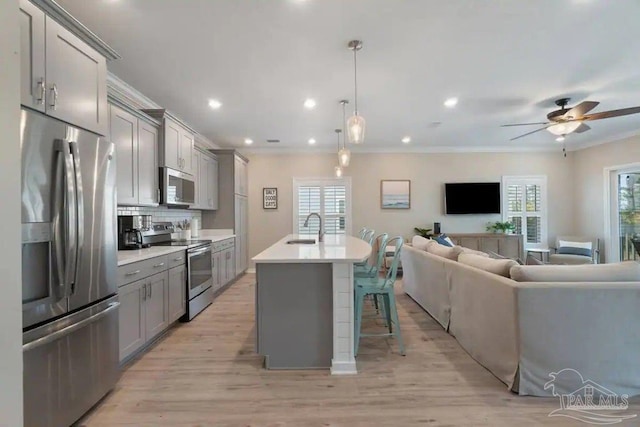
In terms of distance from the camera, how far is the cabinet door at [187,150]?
4.48 m

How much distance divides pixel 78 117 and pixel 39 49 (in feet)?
1.21

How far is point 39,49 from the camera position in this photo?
1.70 meters

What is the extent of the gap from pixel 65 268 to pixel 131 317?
112 cm

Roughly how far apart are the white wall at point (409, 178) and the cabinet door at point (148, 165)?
122 inches

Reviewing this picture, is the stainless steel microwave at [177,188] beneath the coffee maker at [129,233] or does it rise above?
above

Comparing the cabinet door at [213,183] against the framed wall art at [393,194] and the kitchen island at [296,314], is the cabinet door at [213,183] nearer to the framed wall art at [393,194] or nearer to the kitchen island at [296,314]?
the framed wall art at [393,194]

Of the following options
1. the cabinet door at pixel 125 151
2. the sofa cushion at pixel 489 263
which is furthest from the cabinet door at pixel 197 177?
the sofa cushion at pixel 489 263

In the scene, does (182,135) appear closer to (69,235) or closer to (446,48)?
(69,235)

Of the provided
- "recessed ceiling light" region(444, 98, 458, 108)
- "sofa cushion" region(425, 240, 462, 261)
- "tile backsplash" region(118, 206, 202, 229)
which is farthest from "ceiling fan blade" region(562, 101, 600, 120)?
"tile backsplash" region(118, 206, 202, 229)

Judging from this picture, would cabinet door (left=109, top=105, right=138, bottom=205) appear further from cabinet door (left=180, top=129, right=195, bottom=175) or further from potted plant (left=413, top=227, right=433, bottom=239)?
potted plant (left=413, top=227, right=433, bottom=239)

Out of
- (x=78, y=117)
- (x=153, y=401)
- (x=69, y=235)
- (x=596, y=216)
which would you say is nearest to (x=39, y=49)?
(x=78, y=117)

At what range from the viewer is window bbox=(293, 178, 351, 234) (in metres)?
6.93

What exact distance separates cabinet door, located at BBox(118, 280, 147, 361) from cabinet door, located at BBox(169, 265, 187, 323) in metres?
0.52

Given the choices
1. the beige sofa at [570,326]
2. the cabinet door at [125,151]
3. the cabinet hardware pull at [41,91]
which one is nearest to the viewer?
the cabinet hardware pull at [41,91]
